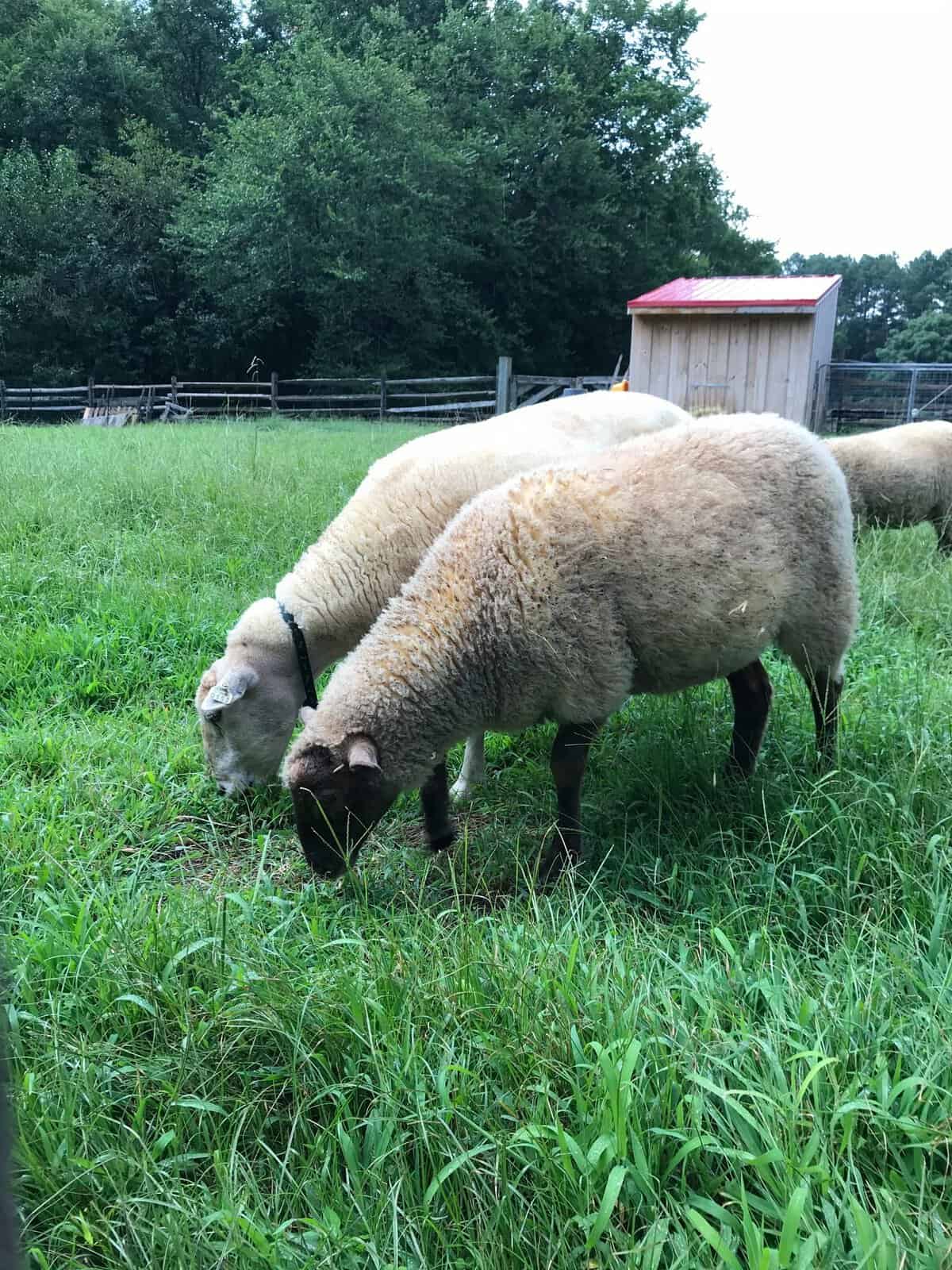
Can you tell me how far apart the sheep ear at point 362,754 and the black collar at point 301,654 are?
1.26 metres

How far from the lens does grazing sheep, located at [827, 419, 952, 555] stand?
320 inches

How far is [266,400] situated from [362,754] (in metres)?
24.7

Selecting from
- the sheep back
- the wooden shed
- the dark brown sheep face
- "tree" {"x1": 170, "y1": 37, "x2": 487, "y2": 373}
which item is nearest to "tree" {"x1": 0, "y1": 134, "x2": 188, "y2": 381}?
"tree" {"x1": 170, "y1": 37, "x2": 487, "y2": 373}

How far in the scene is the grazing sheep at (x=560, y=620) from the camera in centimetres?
330

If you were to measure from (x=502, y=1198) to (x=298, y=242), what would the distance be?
3037 centimetres

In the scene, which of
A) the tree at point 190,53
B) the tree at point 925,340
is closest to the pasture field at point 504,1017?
the tree at point 190,53

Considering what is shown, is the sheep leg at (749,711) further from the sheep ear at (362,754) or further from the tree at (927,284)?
the tree at (927,284)

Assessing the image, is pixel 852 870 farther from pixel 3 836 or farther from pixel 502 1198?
pixel 3 836

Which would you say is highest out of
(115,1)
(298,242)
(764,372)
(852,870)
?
(115,1)

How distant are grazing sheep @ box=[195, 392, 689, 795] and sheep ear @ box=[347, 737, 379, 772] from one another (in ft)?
3.26

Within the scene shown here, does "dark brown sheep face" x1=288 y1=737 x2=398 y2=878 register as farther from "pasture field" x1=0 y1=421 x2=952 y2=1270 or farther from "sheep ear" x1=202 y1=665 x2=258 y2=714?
"sheep ear" x1=202 y1=665 x2=258 y2=714

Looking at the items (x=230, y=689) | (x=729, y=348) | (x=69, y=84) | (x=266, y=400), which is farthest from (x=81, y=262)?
(x=230, y=689)

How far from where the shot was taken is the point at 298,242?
94.4ft

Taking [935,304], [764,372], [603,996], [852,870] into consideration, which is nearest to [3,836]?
A: [603,996]
